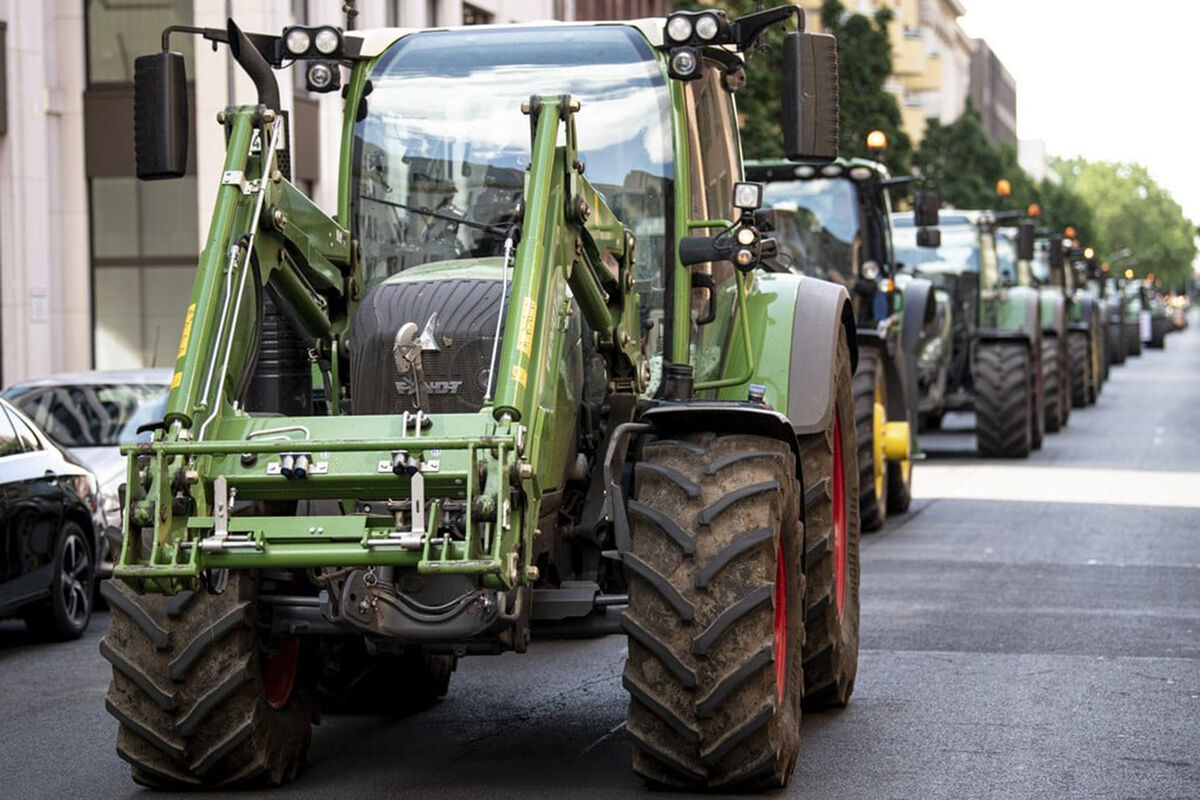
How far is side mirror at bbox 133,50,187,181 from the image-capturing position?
27.1 feet

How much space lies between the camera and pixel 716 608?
755cm

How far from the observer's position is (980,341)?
25.6 meters

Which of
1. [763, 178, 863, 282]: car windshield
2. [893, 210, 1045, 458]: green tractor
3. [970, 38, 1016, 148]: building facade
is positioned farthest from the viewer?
[970, 38, 1016, 148]: building facade

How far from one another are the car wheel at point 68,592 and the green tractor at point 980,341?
12.9 m

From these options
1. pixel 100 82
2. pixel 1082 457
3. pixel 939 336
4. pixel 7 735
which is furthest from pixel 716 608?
pixel 100 82

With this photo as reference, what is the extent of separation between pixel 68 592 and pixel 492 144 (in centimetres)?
538

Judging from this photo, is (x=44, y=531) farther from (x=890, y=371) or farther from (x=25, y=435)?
(x=890, y=371)

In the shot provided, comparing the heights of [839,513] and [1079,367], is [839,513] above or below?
above

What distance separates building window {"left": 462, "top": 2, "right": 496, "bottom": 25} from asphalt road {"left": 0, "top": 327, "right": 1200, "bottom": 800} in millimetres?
22958

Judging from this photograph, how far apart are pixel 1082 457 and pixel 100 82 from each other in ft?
43.7

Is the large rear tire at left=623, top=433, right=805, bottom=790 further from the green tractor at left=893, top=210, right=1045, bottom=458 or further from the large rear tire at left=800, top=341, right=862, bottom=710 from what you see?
the green tractor at left=893, top=210, right=1045, bottom=458

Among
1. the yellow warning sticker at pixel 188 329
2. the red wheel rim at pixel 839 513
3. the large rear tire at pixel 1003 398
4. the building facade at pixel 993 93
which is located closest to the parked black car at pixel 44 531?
the red wheel rim at pixel 839 513

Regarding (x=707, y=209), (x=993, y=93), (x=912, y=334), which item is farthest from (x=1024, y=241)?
(x=993, y=93)

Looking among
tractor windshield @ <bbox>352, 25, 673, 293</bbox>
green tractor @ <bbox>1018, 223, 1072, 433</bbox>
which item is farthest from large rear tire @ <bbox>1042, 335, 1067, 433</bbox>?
tractor windshield @ <bbox>352, 25, 673, 293</bbox>
